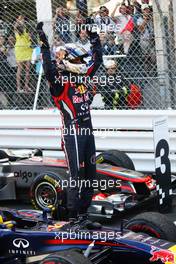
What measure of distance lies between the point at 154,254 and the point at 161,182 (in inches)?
90.4

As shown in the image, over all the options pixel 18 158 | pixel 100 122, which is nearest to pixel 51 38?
pixel 100 122

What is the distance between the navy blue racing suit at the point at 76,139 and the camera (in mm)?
6773

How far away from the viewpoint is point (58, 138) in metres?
9.62

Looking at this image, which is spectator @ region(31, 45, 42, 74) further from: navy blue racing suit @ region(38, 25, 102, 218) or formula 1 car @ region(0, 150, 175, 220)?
navy blue racing suit @ region(38, 25, 102, 218)

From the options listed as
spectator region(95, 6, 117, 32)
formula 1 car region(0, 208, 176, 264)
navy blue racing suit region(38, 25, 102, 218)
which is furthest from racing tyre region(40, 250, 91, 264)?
spectator region(95, 6, 117, 32)

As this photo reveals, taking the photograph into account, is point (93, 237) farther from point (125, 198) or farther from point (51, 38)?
point (51, 38)

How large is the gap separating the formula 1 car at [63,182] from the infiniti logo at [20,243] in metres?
1.32

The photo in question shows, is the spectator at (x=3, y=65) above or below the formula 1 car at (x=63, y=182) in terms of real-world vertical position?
above

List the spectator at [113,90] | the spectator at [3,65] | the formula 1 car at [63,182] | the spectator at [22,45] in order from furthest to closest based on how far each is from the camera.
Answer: the spectator at [3,65]
the spectator at [22,45]
the spectator at [113,90]
the formula 1 car at [63,182]

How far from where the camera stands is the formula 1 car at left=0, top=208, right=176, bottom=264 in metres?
5.02

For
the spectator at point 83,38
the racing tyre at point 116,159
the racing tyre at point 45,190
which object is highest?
the spectator at point 83,38

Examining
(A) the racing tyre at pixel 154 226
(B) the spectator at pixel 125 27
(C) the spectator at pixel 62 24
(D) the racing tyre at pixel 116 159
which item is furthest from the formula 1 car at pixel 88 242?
(C) the spectator at pixel 62 24

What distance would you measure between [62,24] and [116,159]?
2.14m

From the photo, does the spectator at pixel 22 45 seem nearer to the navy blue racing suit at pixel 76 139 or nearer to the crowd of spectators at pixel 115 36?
the crowd of spectators at pixel 115 36
